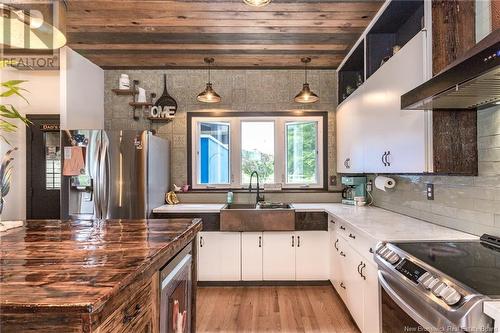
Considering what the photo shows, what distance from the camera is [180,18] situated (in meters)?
2.41

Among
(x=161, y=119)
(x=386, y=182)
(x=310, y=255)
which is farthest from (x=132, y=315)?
(x=161, y=119)

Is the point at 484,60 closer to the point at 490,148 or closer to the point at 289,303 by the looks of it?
the point at 490,148

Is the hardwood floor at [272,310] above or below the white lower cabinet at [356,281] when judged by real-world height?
below

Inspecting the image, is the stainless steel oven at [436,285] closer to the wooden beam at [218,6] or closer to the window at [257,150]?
the wooden beam at [218,6]

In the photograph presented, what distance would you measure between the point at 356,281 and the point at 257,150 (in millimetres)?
2033

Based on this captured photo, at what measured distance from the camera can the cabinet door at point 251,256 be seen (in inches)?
120

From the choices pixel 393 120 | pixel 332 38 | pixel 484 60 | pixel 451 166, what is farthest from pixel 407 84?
pixel 332 38

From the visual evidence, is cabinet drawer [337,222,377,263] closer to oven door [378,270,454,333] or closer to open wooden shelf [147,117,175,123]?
oven door [378,270,454,333]

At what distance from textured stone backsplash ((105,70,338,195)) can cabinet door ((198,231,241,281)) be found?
37.7 inches

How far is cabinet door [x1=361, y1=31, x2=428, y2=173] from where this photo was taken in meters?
1.67

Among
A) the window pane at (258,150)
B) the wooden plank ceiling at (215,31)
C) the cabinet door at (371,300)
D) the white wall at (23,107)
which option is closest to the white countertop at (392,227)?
the cabinet door at (371,300)

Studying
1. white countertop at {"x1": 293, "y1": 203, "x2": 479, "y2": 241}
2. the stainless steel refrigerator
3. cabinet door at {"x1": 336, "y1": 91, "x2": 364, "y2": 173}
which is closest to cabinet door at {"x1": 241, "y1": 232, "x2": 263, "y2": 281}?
white countertop at {"x1": 293, "y1": 203, "x2": 479, "y2": 241}

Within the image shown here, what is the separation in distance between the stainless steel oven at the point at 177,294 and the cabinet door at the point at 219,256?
4.53 feet

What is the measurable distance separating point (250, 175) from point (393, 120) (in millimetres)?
2024
